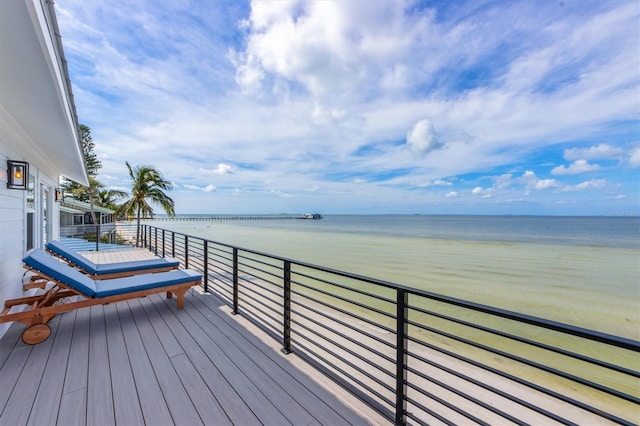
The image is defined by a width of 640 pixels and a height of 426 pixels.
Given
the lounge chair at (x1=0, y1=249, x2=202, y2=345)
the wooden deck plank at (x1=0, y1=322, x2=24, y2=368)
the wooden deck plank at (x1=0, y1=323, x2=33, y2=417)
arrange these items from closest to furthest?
the wooden deck plank at (x1=0, y1=323, x2=33, y2=417)
the wooden deck plank at (x1=0, y1=322, x2=24, y2=368)
the lounge chair at (x1=0, y1=249, x2=202, y2=345)

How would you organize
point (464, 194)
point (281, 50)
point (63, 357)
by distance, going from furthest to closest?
point (464, 194), point (281, 50), point (63, 357)

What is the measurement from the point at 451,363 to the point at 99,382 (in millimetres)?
3632

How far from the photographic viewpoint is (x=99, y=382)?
194 cm

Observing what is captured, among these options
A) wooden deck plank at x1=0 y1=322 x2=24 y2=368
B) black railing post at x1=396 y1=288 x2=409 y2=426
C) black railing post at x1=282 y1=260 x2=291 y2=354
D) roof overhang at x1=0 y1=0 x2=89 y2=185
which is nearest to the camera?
roof overhang at x1=0 y1=0 x2=89 y2=185

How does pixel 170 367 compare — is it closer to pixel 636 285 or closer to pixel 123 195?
pixel 636 285

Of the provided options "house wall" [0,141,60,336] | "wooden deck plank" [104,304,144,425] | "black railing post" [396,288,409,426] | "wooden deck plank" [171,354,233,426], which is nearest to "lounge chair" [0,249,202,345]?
"house wall" [0,141,60,336]

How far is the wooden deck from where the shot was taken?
1641mm

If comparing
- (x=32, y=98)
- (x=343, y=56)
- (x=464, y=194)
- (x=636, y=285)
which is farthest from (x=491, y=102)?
(x=464, y=194)

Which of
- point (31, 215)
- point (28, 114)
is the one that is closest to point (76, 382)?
point (28, 114)

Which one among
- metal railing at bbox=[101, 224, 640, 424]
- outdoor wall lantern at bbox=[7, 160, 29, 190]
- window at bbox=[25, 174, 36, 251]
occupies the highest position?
outdoor wall lantern at bbox=[7, 160, 29, 190]

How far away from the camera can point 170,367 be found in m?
2.13

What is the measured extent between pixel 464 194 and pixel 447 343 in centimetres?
3691

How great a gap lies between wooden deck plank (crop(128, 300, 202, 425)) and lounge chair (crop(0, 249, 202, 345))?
0.47 m

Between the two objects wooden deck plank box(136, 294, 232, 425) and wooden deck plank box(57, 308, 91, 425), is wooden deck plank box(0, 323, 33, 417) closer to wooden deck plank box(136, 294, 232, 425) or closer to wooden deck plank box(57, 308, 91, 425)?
wooden deck plank box(57, 308, 91, 425)
